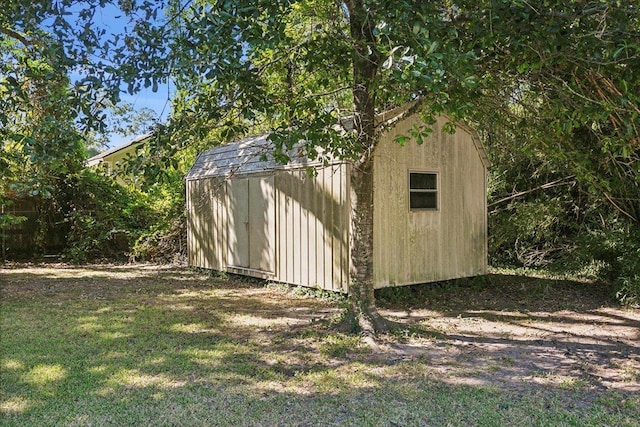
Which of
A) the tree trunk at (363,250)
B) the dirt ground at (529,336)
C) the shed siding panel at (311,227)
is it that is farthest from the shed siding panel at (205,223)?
the tree trunk at (363,250)

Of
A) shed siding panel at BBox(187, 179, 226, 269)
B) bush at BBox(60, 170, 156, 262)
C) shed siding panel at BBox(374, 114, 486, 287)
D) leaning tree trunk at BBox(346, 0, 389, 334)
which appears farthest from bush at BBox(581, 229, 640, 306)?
bush at BBox(60, 170, 156, 262)

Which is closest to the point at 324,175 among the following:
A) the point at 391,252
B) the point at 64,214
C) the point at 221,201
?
the point at 391,252

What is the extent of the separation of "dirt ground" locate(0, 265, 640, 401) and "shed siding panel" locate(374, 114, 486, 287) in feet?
1.29

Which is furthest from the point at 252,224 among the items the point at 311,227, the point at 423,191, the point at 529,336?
the point at 529,336

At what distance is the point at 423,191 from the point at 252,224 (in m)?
3.07

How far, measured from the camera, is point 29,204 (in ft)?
41.1

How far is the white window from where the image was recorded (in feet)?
25.0

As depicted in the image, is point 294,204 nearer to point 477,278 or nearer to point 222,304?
point 222,304

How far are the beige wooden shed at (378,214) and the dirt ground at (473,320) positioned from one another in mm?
366

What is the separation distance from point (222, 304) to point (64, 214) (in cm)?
744

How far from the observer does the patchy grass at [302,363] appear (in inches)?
131

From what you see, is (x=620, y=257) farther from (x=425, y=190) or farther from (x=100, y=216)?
(x=100, y=216)

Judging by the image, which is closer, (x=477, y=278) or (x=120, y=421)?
(x=120, y=421)

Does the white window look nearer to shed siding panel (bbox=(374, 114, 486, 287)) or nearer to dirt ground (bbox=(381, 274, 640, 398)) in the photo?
shed siding panel (bbox=(374, 114, 486, 287))
